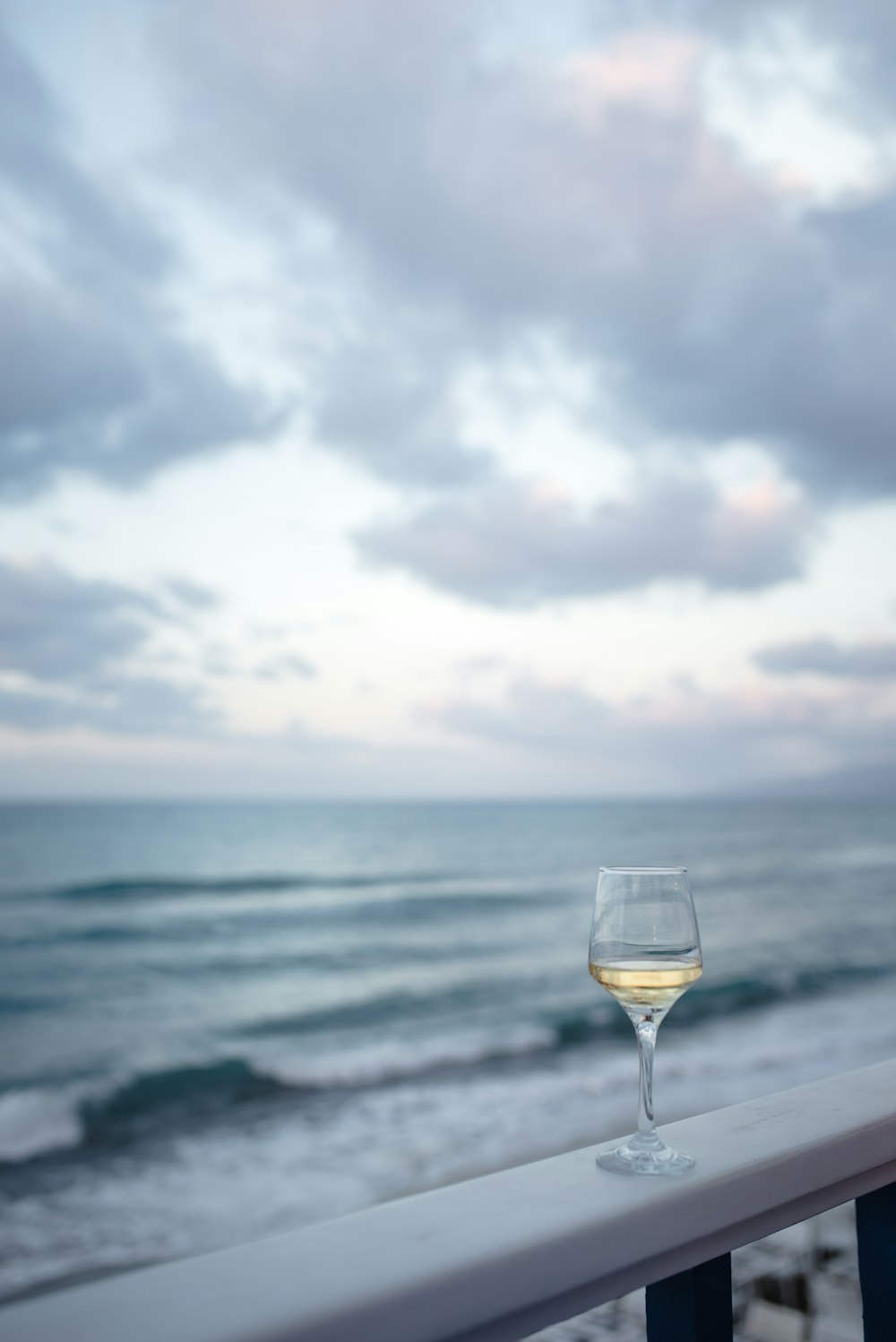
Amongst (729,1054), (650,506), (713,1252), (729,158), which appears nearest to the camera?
(713,1252)

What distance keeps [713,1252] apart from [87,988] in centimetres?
1450

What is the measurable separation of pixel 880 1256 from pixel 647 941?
38 cm

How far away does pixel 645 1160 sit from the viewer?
744mm

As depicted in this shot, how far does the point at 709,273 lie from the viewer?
10.0m

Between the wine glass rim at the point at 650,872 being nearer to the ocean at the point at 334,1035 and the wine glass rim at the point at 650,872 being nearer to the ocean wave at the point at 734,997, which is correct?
the ocean at the point at 334,1035

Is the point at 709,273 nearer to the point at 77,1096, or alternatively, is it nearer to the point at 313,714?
the point at 77,1096

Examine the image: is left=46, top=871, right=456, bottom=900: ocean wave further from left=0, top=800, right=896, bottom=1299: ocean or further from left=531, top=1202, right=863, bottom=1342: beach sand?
left=531, top=1202, right=863, bottom=1342: beach sand

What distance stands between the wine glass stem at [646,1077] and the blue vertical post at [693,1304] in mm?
102

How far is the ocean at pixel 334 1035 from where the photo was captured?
6.40 meters

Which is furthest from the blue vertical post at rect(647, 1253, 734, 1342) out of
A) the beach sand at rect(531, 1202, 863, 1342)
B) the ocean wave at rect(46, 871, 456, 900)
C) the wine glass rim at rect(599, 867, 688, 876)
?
the ocean wave at rect(46, 871, 456, 900)

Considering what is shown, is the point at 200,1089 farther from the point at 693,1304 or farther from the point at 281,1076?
the point at 693,1304

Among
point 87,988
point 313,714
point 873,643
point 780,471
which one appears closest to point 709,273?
point 780,471

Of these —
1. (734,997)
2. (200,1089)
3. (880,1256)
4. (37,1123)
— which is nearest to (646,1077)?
(880,1256)

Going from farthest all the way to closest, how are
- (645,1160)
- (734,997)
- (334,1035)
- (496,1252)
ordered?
(734,997), (334,1035), (645,1160), (496,1252)
